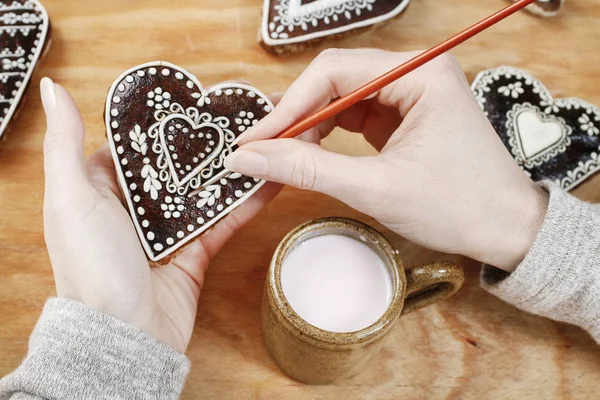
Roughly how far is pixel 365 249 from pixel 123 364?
0.34 metres

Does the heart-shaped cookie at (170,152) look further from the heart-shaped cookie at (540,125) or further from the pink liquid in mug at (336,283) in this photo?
the heart-shaped cookie at (540,125)

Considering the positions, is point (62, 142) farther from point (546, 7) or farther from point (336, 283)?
point (546, 7)

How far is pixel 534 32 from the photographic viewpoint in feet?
3.98

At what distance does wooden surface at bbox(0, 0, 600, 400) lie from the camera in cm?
92

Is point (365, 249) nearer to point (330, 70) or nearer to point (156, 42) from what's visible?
point (330, 70)

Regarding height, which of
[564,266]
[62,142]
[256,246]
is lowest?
[256,246]

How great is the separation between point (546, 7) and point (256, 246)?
0.78 meters

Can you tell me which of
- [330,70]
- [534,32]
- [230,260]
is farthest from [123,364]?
[534,32]

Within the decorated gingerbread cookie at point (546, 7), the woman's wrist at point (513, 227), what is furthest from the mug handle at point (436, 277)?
the decorated gingerbread cookie at point (546, 7)

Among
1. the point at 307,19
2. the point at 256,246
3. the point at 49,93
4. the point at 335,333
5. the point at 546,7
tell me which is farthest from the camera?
the point at 546,7

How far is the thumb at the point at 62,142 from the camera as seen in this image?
30.8 inches

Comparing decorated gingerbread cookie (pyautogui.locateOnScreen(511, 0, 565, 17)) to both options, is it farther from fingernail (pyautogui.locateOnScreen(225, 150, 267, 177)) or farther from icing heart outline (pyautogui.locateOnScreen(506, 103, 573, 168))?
fingernail (pyautogui.locateOnScreen(225, 150, 267, 177))

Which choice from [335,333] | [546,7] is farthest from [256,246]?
[546,7]

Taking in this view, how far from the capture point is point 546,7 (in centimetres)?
121
